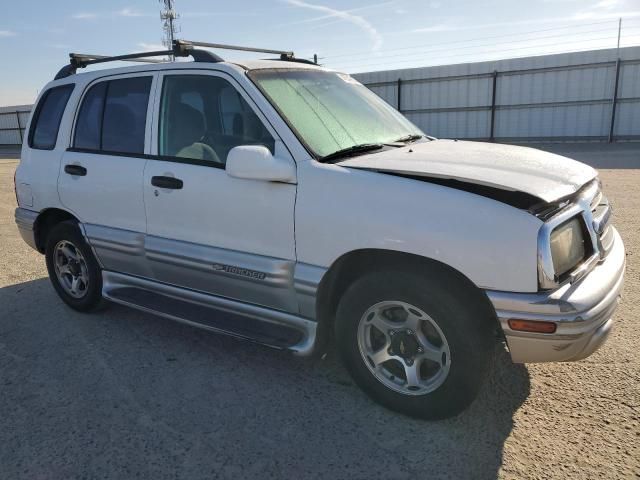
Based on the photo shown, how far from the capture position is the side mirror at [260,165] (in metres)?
2.93

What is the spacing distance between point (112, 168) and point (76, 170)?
0.48 metres

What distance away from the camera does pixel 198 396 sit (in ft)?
10.6

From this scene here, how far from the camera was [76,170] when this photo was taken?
4.22 m

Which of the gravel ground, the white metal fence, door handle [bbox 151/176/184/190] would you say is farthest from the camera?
the white metal fence

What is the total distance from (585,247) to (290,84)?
2.09 m

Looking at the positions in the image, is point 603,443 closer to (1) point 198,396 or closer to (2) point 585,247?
(2) point 585,247

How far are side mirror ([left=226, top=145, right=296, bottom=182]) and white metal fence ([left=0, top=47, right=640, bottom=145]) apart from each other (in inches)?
818

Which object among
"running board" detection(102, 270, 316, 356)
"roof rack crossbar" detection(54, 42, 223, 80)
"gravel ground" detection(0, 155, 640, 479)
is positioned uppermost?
"roof rack crossbar" detection(54, 42, 223, 80)

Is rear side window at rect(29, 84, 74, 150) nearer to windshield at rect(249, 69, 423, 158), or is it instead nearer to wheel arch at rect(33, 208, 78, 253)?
wheel arch at rect(33, 208, 78, 253)

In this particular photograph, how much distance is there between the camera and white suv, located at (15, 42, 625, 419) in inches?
98.2

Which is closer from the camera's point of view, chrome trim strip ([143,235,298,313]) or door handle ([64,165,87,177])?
chrome trim strip ([143,235,298,313])

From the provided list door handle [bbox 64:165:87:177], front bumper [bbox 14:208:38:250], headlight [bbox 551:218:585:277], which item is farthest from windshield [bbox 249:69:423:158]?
front bumper [bbox 14:208:38:250]

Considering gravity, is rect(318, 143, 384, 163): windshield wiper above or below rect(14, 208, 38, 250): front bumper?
above

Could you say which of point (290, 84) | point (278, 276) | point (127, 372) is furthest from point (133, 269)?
point (290, 84)
